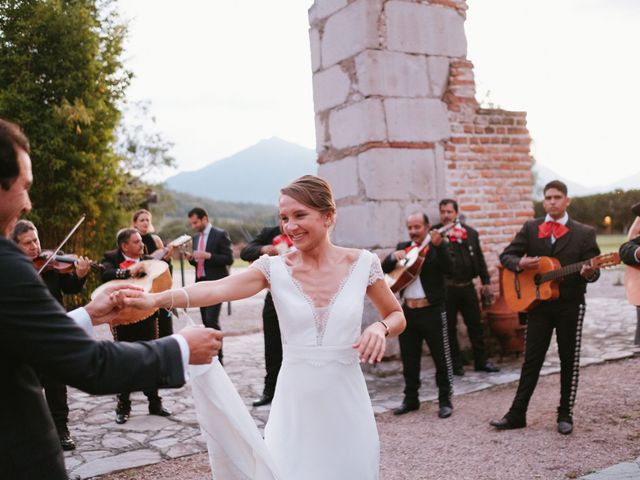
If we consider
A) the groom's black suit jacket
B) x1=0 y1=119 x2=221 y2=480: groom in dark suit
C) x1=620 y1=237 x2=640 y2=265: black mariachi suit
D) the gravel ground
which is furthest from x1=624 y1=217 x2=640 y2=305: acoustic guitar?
x1=0 y1=119 x2=221 y2=480: groom in dark suit

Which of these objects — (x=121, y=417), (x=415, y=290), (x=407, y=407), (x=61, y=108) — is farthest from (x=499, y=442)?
(x=61, y=108)

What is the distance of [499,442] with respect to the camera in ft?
15.8

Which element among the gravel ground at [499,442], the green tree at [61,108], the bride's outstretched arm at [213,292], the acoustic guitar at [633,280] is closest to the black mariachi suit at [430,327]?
the gravel ground at [499,442]

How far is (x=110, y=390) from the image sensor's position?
65.4 inches

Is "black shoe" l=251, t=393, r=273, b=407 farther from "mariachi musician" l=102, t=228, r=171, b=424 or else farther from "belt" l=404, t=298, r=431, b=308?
"belt" l=404, t=298, r=431, b=308

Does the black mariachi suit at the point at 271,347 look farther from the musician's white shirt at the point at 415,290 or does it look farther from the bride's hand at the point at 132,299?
the bride's hand at the point at 132,299

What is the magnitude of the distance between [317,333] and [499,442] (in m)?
2.86

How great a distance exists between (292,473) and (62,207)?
522 inches

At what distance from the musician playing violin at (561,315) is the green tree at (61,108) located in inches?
472

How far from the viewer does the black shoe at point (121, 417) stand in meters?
5.60

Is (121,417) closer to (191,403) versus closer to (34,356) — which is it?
(191,403)

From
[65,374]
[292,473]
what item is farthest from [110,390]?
[292,473]

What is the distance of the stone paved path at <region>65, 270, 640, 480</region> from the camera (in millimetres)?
4732

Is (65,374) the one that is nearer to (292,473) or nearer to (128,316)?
(292,473)
